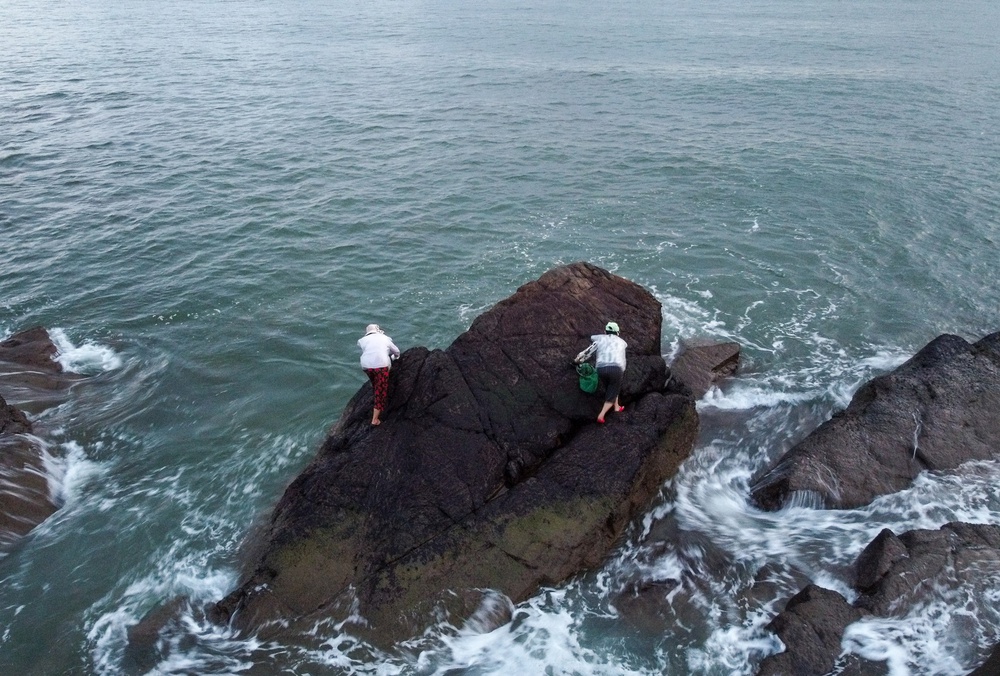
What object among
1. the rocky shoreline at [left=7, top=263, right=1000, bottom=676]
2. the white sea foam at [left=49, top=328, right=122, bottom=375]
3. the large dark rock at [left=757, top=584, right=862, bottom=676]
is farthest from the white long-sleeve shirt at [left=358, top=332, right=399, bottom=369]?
the white sea foam at [left=49, top=328, right=122, bottom=375]

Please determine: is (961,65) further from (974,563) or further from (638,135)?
(974,563)

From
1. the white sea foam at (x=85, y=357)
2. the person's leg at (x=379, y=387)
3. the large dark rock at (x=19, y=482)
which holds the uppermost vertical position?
the person's leg at (x=379, y=387)

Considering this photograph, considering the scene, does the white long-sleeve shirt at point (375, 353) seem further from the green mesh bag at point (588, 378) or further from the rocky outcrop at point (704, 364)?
the rocky outcrop at point (704, 364)

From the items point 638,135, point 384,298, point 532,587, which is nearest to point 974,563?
point 532,587

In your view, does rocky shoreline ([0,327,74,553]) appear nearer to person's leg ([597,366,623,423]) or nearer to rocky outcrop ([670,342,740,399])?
person's leg ([597,366,623,423])

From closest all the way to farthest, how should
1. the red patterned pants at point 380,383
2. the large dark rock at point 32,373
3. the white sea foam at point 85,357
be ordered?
the red patterned pants at point 380,383 < the large dark rock at point 32,373 < the white sea foam at point 85,357

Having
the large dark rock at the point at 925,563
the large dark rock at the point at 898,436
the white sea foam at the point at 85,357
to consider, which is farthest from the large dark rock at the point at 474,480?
the white sea foam at the point at 85,357

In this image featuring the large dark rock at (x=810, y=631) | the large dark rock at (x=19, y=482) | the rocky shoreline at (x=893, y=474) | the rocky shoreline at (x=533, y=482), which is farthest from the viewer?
the large dark rock at (x=19, y=482)

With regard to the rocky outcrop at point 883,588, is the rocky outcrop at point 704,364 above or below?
above
